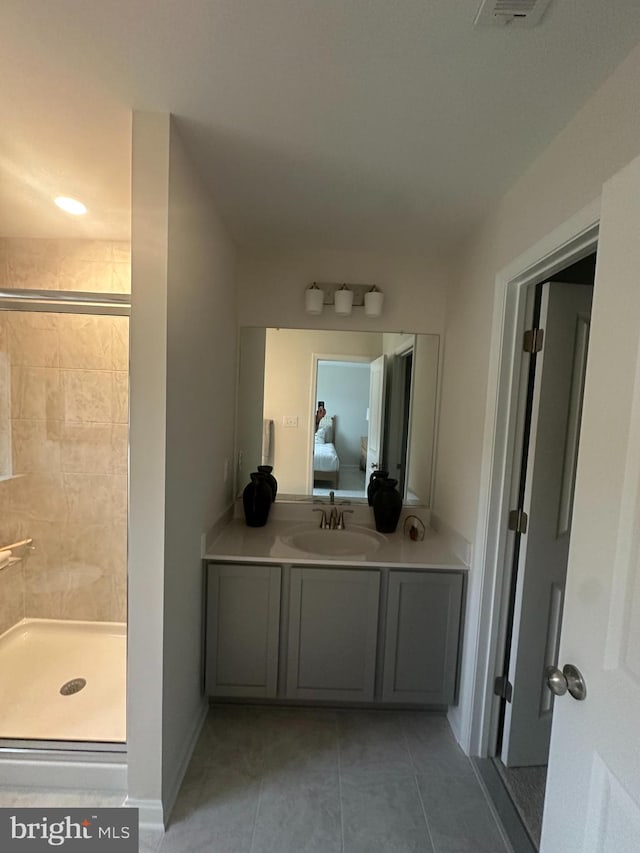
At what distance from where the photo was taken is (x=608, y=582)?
80 cm

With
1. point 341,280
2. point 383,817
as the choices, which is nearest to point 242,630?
point 383,817

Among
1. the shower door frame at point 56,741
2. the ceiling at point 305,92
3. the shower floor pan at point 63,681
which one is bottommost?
the shower floor pan at point 63,681

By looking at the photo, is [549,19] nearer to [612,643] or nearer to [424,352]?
[612,643]

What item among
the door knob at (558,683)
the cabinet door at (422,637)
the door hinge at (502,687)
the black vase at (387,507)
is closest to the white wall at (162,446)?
the cabinet door at (422,637)

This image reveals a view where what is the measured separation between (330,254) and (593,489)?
195cm

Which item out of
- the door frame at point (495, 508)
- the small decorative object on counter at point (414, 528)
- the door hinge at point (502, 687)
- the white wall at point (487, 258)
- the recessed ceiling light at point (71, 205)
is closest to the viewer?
the white wall at point (487, 258)

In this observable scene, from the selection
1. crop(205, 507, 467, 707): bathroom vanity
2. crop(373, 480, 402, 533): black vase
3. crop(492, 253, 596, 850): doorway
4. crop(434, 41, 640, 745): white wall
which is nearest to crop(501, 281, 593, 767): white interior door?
crop(492, 253, 596, 850): doorway

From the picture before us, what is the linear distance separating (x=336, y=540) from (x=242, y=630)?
67 cm

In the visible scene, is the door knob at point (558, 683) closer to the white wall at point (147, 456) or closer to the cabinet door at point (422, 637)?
the cabinet door at point (422, 637)

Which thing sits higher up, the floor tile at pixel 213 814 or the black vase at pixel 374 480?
the black vase at pixel 374 480

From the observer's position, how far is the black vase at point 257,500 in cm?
226

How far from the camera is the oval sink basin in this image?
2.25 metres

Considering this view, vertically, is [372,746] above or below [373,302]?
below

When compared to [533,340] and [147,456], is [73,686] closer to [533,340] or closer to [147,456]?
[147,456]
